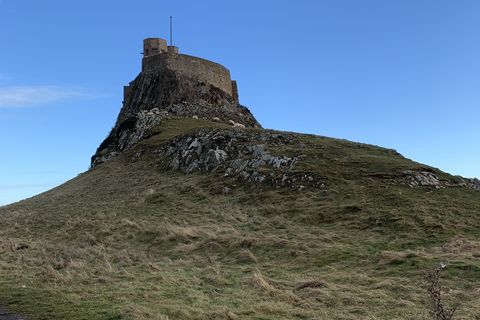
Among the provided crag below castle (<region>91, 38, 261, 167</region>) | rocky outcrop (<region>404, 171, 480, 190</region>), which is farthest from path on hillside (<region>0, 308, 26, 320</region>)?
crag below castle (<region>91, 38, 261, 167</region>)

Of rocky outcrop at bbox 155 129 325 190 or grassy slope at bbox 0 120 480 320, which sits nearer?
grassy slope at bbox 0 120 480 320

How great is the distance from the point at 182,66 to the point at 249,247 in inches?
1691

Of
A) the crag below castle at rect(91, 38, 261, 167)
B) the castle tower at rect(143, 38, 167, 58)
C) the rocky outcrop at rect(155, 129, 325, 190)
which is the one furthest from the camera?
the castle tower at rect(143, 38, 167, 58)

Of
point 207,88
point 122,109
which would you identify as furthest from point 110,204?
point 122,109

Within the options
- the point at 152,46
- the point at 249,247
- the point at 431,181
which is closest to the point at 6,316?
the point at 249,247

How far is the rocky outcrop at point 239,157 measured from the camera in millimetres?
29578

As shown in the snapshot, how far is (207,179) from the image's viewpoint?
32906 mm

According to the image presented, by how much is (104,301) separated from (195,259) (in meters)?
7.16

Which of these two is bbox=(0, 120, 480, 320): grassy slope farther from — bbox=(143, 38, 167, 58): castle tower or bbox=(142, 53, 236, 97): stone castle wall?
bbox=(143, 38, 167, 58): castle tower

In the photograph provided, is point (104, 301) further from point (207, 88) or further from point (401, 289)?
point (207, 88)

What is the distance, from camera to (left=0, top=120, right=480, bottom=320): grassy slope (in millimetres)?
10992

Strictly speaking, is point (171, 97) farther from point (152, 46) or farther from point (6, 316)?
point (6, 316)

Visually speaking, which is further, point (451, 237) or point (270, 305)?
point (451, 237)

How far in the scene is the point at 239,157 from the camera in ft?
114
